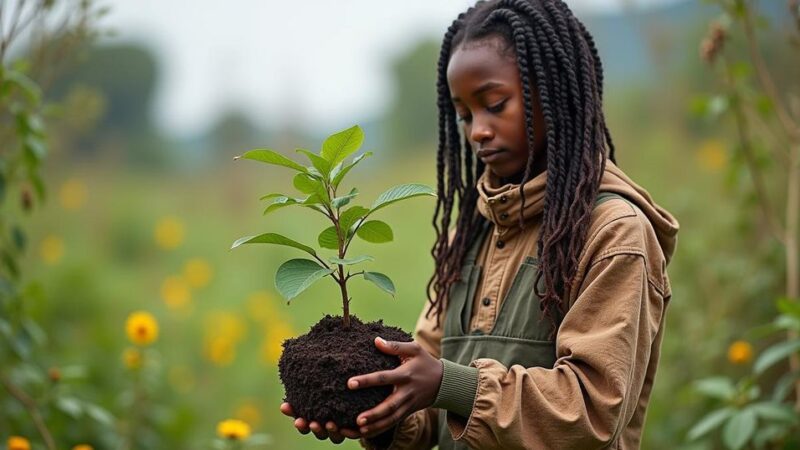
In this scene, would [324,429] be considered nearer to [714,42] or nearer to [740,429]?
[740,429]

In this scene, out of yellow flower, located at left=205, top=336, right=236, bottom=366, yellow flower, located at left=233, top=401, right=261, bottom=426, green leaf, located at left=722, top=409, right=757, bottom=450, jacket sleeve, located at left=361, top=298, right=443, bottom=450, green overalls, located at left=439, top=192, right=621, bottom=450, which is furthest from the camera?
yellow flower, located at left=205, top=336, right=236, bottom=366

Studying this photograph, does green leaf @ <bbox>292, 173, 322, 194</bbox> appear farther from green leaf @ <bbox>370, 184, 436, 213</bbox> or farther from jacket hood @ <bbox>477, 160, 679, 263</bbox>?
jacket hood @ <bbox>477, 160, 679, 263</bbox>

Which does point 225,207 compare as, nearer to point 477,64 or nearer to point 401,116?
point 401,116

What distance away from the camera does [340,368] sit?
1459 mm

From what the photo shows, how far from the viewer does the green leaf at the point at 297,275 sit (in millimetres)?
1488

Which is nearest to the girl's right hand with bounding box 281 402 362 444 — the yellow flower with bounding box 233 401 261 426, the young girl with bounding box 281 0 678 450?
the young girl with bounding box 281 0 678 450

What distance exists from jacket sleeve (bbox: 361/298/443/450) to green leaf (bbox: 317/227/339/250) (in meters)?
0.28

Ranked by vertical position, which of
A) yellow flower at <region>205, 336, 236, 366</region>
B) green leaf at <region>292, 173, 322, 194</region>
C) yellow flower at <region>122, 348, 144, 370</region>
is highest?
yellow flower at <region>205, 336, 236, 366</region>

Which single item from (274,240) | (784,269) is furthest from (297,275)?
(784,269)

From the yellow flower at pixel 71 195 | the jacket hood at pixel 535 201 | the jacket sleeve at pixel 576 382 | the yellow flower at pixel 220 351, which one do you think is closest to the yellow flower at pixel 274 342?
the yellow flower at pixel 220 351

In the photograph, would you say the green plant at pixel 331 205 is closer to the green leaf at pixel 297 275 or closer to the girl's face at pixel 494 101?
the green leaf at pixel 297 275

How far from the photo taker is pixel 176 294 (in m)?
4.69

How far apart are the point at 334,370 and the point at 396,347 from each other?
0.34ft

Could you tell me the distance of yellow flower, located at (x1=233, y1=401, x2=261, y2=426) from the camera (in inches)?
157
